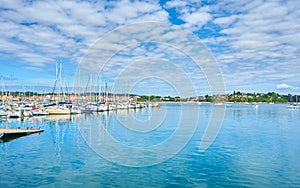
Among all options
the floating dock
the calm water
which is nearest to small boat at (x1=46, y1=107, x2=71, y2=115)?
the floating dock

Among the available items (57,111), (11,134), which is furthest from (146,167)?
(57,111)

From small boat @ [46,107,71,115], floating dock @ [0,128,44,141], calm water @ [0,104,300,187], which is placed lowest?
calm water @ [0,104,300,187]

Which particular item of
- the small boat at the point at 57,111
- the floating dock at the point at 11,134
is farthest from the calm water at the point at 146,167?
the small boat at the point at 57,111

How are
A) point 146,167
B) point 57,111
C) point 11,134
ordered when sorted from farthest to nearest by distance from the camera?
point 57,111 < point 11,134 < point 146,167

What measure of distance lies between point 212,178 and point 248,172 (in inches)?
109

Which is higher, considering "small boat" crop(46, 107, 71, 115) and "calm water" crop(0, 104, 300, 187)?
"small boat" crop(46, 107, 71, 115)

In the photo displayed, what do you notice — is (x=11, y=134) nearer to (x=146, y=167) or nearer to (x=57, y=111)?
(x=146, y=167)

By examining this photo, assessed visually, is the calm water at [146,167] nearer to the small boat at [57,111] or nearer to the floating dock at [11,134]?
the floating dock at [11,134]

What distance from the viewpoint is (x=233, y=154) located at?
22.2 metres

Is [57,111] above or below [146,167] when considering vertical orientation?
above

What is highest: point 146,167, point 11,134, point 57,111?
point 57,111

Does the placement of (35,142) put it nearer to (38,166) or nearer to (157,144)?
(38,166)

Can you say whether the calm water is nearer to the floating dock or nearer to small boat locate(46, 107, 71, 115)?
the floating dock

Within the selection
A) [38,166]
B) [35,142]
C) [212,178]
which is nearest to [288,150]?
[212,178]
